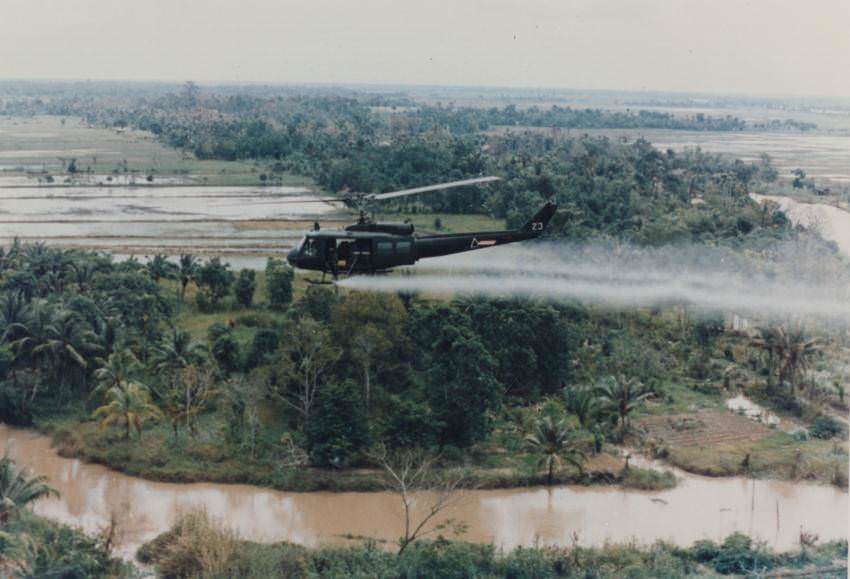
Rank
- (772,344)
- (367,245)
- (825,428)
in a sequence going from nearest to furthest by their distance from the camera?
(367,245) < (825,428) < (772,344)

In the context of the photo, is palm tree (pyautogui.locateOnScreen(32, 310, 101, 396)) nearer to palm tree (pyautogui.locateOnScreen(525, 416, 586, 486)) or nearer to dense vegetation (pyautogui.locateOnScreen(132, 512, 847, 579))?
dense vegetation (pyautogui.locateOnScreen(132, 512, 847, 579))

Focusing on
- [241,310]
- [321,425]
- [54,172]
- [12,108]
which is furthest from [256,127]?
[321,425]

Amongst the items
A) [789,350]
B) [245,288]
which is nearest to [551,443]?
[789,350]

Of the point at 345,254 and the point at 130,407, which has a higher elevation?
the point at 345,254

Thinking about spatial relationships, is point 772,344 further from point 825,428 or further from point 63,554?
point 63,554

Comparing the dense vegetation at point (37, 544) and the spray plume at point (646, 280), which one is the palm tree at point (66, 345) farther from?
the spray plume at point (646, 280)

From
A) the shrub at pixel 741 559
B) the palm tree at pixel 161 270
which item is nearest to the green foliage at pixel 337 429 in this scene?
the shrub at pixel 741 559

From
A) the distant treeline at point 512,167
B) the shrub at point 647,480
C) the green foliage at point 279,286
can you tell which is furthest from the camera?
the distant treeline at point 512,167
